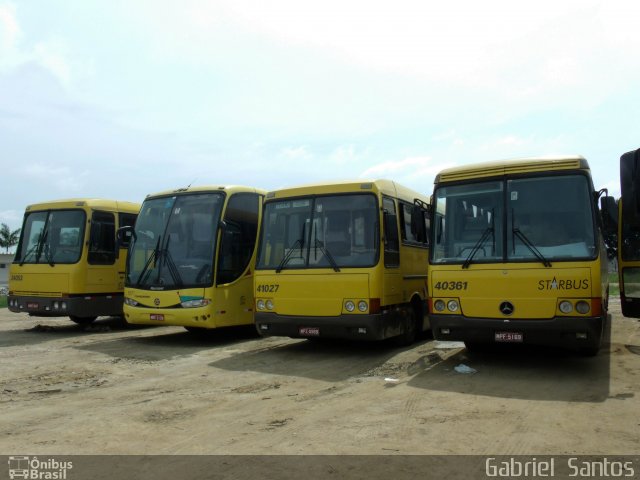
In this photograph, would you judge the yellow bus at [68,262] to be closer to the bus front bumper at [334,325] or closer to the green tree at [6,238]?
the bus front bumper at [334,325]

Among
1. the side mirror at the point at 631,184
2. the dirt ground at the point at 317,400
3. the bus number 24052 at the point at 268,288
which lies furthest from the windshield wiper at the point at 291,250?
the side mirror at the point at 631,184

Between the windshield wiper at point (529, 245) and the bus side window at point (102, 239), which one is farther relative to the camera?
the bus side window at point (102, 239)

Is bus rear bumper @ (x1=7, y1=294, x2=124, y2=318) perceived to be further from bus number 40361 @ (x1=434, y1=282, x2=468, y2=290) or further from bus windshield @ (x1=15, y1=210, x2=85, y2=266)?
bus number 40361 @ (x1=434, y1=282, x2=468, y2=290)

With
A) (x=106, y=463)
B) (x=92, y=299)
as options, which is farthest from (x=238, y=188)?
(x=106, y=463)

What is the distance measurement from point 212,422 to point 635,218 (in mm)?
4563

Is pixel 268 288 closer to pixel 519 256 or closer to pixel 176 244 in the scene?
pixel 176 244

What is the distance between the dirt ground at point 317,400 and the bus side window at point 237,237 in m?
1.58

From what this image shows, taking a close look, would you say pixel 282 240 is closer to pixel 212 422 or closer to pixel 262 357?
pixel 262 357

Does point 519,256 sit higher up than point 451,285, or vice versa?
point 519,256

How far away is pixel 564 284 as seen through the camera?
7484mm

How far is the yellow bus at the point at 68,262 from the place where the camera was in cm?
1330

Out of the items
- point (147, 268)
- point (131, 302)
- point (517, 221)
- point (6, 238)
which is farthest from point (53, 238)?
point (6, 238)

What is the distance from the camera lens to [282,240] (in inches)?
399

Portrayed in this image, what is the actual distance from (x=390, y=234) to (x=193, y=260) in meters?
4.03
